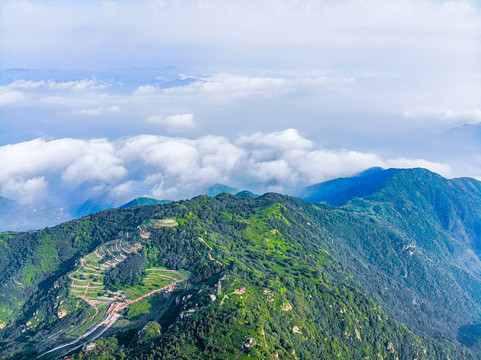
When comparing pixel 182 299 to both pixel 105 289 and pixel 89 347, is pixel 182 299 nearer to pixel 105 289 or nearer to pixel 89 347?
pixel 89 347

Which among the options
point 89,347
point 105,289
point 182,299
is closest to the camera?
point 89,347

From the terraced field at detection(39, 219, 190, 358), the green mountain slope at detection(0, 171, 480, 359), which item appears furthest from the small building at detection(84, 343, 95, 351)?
the terraced field at detection(39, 219, 190, 358)

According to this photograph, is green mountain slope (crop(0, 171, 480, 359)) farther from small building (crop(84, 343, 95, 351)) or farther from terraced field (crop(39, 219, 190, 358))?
small building (crop(84, 343, 95, 351))

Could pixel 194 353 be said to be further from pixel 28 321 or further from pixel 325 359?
pixel 28 321

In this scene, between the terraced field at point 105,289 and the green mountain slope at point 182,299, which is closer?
the green mountain slope at point 182,299

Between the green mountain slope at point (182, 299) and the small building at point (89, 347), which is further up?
the small building at point (89, 347)

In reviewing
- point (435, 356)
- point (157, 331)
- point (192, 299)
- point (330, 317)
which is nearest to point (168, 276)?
point (192, 299)

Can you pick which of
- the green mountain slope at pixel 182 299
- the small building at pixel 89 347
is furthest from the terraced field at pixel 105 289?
the small building at pixel 89 347

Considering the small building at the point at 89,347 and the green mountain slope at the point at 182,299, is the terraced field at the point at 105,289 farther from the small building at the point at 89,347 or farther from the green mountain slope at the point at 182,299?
the small building at the point at 89,347

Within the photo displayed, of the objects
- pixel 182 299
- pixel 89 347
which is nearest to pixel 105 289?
pixel 182 299
